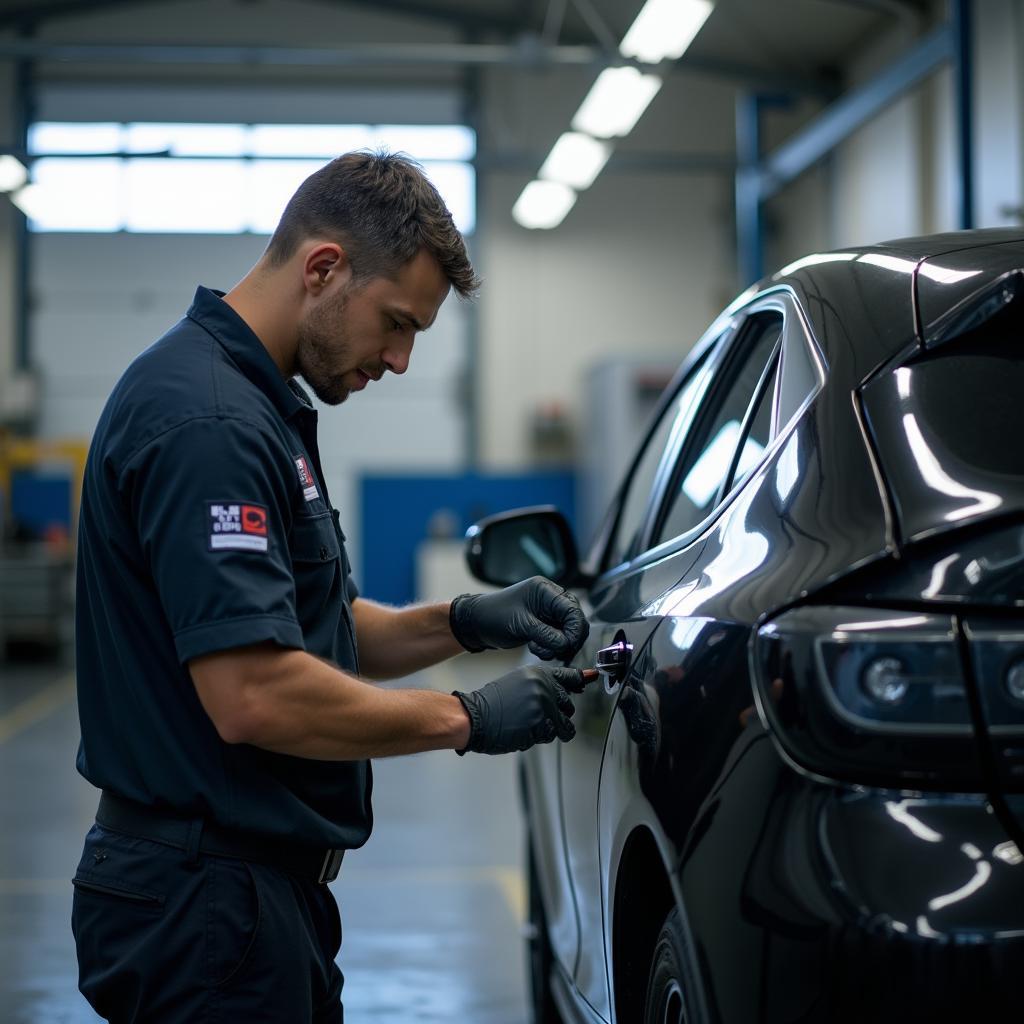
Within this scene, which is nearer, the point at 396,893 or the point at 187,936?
the point at 187,936

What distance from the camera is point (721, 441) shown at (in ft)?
7.02

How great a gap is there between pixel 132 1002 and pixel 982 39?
418 inches

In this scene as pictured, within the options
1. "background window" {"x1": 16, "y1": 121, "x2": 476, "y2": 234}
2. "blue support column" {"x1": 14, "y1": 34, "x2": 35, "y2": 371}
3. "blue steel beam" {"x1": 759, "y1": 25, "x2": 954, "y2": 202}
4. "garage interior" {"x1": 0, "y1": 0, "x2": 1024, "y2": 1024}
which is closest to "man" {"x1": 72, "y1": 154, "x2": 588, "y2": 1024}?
"blue steel beam" {"x1": 759, "y1": 25, "x2": 954, "y2": 202}

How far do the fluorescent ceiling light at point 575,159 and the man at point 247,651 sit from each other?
30.7 ft

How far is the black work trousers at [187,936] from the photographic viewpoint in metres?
1.75

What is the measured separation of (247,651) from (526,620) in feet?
2.53

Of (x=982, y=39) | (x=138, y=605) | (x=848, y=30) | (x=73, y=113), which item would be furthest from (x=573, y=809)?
(x=73, y=113)

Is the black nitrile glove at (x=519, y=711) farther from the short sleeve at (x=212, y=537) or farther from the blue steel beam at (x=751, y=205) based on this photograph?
the blue steel beam at (x=751, y=205)

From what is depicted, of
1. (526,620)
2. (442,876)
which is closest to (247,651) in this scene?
(526,620)

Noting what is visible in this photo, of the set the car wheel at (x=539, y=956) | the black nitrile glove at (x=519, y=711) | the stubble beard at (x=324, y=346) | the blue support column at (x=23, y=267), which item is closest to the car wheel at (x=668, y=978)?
the black nitrile glove at (x=519, y=711)

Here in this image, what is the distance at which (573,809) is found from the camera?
7.66 feet

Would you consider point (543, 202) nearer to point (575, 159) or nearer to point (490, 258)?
point (575, 159)

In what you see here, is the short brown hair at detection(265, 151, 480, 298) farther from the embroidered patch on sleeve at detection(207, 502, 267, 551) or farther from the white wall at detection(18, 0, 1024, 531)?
the white wall at detection(18, 0, 1024, 531)

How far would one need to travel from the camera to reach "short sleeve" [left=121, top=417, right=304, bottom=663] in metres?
1.59
